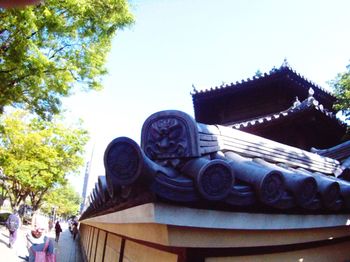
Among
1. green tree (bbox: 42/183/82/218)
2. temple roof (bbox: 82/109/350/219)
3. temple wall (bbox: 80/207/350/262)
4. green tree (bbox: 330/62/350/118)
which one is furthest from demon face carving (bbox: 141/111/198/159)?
green tree (bbox: 42/183/82/218)

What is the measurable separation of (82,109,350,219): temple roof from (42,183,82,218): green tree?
53.0 metres

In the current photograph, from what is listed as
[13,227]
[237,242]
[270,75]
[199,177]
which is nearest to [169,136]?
[199,177]

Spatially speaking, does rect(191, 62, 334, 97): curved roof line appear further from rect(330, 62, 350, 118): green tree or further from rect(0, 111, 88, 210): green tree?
rect(0, 111, 88, 210): green tree

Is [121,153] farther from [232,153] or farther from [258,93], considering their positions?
[258,93]

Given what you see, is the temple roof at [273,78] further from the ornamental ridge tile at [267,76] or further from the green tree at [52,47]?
the green tree at [52,47]

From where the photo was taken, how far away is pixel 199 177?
6.44 ft

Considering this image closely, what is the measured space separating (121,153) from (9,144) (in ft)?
68.1

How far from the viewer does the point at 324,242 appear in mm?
3439

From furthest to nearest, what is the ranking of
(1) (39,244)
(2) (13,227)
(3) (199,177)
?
(2) (13,227) < (1) (39,244) < (3) (199,177)

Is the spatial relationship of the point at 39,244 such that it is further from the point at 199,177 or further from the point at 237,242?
the point at 199,177

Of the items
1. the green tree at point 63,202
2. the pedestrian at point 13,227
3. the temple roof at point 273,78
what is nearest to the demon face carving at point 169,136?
the temple roof at point 273,78

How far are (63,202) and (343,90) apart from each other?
81.4 metres

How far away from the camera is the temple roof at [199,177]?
1.89 m

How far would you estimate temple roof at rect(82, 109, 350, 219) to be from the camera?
189 cm
